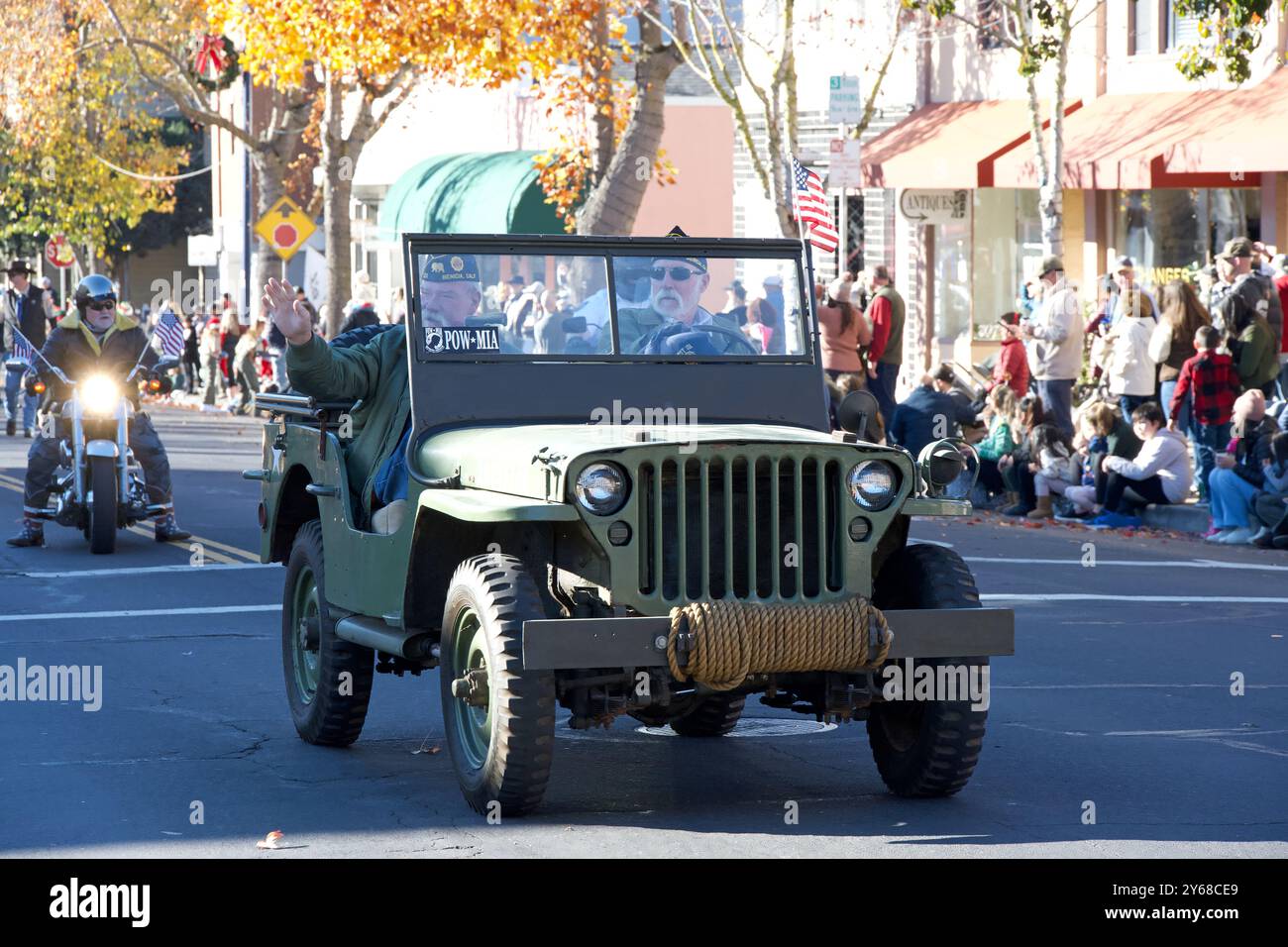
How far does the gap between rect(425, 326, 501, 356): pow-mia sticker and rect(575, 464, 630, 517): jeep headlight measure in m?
1.51

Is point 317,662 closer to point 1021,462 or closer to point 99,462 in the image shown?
point 99,462

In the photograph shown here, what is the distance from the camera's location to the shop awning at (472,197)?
120 feet

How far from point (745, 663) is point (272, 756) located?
2.40m

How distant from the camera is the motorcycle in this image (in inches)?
609

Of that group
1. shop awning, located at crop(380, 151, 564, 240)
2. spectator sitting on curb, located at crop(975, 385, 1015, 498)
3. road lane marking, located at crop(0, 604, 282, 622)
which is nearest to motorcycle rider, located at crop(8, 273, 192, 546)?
road lane marking, located at crop(0, 604, 282, 622)

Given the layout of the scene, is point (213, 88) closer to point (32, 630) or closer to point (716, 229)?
point (716, 229)

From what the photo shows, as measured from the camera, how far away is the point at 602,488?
700cm

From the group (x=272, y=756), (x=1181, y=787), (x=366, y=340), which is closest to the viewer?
(x=1181, y=787)

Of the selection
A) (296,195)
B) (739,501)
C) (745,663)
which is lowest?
(745,663)

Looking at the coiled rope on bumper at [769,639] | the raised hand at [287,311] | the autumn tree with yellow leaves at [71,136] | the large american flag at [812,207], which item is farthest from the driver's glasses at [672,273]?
the autumn tree with yellow leaves at [71,136]

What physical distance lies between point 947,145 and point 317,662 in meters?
20.9

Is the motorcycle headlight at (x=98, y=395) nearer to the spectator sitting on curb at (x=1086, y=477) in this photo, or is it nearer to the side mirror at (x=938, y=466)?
the spectator sitting on curb at (x=1086, y=477)

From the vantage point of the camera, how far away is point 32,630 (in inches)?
468

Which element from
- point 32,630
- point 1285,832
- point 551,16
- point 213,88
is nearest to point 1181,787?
point 1285,832
